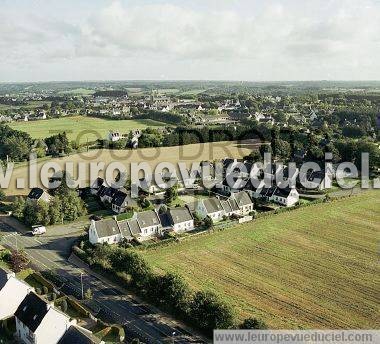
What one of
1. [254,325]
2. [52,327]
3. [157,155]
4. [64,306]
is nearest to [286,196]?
[254,325]

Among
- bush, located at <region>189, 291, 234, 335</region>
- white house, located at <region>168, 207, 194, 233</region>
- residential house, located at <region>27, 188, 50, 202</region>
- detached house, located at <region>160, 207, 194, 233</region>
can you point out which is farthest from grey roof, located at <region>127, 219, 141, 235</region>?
bush, located at <region>189, 291, 234, 335</region>

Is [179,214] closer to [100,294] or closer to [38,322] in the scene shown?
[100,294]

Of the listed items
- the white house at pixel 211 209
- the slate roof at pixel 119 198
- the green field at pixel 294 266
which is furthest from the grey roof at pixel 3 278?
the white house at pixel 211 209

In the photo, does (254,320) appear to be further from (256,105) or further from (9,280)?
(256,105)


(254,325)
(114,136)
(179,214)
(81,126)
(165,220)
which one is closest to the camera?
(254,325)

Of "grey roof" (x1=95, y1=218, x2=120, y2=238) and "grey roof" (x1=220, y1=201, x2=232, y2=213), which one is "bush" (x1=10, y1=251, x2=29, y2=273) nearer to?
"grey roof" (x1=95, y1=218, x2=120, y2=238)

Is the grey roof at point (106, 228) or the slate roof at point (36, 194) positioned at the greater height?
the slate roof at point (36, 194)

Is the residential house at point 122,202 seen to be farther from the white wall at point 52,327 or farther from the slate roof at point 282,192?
the white wall at point 52,327
